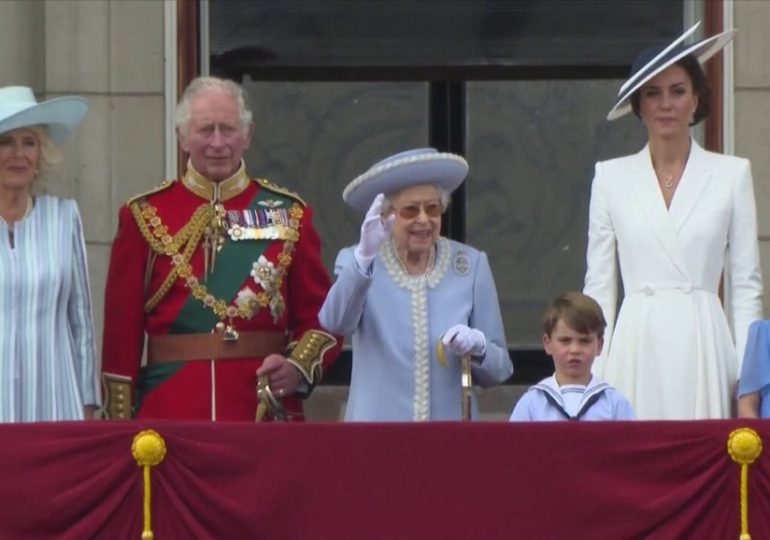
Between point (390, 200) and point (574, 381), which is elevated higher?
point (390, 200)

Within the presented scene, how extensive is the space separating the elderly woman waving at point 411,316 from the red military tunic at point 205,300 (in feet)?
0.80

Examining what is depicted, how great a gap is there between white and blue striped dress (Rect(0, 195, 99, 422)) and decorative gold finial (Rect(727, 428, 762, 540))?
1.88 meters

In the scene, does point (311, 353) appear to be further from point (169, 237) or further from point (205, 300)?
point (169, 237)

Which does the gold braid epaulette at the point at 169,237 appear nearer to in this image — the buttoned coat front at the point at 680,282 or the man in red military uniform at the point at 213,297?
the man in red military uniform at the point at 213,297

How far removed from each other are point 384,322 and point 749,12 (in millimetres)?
2510

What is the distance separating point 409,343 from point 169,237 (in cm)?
80

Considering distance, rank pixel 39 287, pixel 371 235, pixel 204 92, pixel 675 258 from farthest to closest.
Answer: pixel 204 92
pixel 675 258
pixel 39 287
pixel 371 235

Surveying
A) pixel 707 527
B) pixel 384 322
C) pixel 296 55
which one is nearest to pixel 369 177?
pixel 384 322

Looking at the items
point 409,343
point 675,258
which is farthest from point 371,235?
point 675,258

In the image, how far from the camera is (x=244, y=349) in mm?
6871

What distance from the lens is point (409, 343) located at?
6.64 metres

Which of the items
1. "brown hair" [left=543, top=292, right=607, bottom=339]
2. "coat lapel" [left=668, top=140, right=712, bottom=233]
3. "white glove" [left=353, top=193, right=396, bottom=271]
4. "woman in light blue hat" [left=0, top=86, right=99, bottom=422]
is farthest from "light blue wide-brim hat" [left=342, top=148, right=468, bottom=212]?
"woman in light blue hat" [left=0, top=86, right=99, bottom=422]

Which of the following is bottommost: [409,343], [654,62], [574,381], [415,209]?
[574,381]

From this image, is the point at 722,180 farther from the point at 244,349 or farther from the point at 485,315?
the point at 244,349
